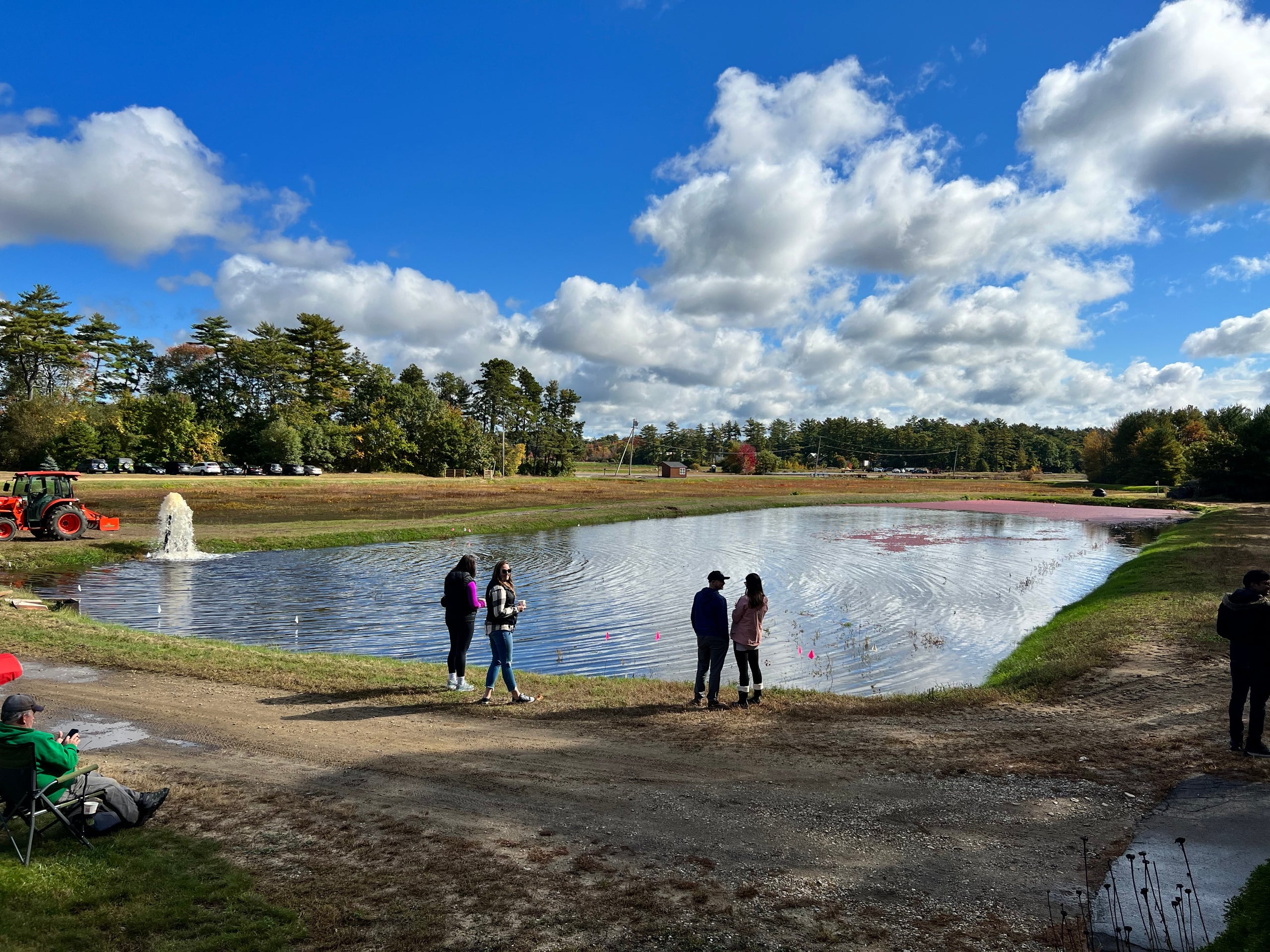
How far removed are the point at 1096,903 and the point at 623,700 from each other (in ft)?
24.3

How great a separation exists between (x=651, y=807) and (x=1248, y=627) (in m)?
7.84

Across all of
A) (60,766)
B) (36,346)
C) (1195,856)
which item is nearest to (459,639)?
(60,766)

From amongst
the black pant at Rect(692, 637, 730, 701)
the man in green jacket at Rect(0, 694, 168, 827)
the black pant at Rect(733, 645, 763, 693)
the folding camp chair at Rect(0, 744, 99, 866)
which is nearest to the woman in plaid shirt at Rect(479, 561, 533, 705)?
the black pant at Rect(692, 637, 730, 701)

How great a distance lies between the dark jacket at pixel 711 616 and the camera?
11.8 metres

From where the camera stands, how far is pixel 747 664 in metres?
12.0

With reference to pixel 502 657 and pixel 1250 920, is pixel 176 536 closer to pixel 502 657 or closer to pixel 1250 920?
pixel 502 657

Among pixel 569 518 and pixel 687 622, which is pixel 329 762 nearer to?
pixel 687 622

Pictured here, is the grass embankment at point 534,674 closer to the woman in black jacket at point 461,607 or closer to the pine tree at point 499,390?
the woman in black jacket at point 461,607

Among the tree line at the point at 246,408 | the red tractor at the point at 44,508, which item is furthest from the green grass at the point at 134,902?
the tree line at the point at 246,408

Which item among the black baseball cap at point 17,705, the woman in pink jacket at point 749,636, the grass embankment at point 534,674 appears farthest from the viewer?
the grass embankment at point 534,674

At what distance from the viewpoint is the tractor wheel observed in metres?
30.8

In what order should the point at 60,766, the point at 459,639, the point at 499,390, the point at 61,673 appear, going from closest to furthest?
the point at 60,766
the point at 459,639
the point at 61,673
the point at 499,390

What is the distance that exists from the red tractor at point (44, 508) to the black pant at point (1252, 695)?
36990 mm

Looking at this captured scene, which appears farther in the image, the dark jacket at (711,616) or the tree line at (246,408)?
the tree line at (246,408)
